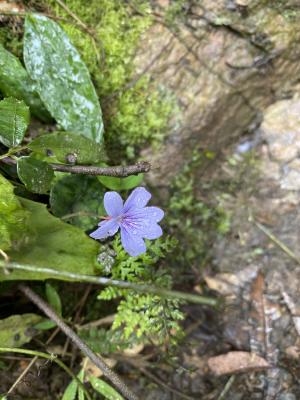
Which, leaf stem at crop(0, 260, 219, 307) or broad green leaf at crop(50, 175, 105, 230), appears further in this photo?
broad green leaf at crop(50, 175, 105, 230)

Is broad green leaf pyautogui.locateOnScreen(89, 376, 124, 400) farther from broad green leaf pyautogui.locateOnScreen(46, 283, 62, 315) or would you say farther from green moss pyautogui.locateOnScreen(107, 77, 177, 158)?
green moss pyautogui.locateOnScreen(107, 77, 177, 158)

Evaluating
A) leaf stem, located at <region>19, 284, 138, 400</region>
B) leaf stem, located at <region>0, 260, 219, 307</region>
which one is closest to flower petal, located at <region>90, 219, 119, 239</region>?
leaf stem, located at <region>0, 260, 219, 307</region>

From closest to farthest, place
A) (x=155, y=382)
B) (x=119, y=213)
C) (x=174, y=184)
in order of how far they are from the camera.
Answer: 1. (x=119, y=213)
2. (x=155, y=382)
3. (x=174, y=184)

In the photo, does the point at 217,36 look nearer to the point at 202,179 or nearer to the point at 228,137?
the point at 228,137

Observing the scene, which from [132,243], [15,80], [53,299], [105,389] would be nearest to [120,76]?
[15,80]

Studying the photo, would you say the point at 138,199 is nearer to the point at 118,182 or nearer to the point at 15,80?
the point at 118,182

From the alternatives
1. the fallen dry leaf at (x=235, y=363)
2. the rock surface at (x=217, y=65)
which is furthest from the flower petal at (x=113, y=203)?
the fallen dry leaf at (x=235, y=363)

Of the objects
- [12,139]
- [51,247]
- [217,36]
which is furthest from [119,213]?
[217,36]
